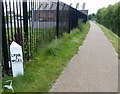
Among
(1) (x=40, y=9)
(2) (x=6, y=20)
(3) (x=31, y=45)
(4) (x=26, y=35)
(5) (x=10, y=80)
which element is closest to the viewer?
(5) (x=10, y=80)

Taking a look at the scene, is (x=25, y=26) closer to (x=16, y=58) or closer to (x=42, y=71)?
(x=16, y=58)

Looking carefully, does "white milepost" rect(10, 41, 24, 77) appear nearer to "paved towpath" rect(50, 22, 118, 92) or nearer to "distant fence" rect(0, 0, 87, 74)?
"distant fence" rect(0, 0, 87, 74)

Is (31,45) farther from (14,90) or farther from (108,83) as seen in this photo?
(108,83)

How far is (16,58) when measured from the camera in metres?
3.71

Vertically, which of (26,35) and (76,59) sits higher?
(26,35)

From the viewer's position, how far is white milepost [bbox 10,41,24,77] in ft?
12.0

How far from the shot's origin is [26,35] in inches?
186

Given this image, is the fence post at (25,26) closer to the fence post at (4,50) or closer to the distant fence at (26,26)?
the distant fence at (26,26)

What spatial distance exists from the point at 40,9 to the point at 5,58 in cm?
260

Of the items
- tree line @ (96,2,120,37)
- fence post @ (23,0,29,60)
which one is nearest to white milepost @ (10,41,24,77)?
fence post @ (23,0,29,60)

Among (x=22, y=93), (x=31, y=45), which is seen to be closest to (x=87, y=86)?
(x=22, y=93)

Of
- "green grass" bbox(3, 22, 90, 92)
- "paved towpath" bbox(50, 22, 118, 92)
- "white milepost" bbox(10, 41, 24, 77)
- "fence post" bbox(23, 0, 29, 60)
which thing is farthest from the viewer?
"fence post" bbox(23, 0, 29, 60)

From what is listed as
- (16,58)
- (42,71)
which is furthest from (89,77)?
(16,58)

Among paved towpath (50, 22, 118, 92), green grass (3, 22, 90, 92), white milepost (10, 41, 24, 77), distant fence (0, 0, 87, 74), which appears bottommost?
paved towpath (50, 22, 118, 92)
